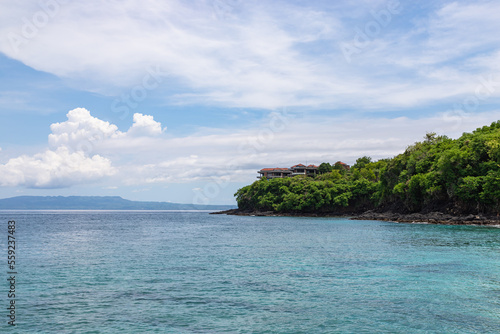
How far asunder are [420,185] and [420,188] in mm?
4120

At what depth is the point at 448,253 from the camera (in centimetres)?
3291

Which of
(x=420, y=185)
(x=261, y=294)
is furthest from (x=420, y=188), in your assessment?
(x=261, y=294)

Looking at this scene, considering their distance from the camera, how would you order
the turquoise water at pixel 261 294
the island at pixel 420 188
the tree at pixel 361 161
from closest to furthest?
the turquoise water at pixel 261 294 → the island at pixel 420 188 → the tree at pixel 361 161

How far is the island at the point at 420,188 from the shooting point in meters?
74.0

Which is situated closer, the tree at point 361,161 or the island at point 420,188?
the island at point 420,188

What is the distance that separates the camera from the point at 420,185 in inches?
3492

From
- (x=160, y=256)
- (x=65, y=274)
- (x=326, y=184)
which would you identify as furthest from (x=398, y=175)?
(x=65, y=274)

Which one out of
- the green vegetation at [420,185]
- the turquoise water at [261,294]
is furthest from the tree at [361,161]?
the turquoise water at [261,294]

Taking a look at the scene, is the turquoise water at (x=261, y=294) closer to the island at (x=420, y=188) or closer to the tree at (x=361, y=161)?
the island at (x=420, y=188)

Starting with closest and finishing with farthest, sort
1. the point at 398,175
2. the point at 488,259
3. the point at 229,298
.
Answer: the point at 229,298
the point at 488,259
the point at 398,175

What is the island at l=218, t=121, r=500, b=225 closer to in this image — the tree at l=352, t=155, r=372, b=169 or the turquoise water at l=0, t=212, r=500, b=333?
the tree at l=352, t=155, r=372, b=169

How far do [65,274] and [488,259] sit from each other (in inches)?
1167

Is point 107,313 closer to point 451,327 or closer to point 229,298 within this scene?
point 229,298

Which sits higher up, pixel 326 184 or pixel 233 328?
pixel 326 184
